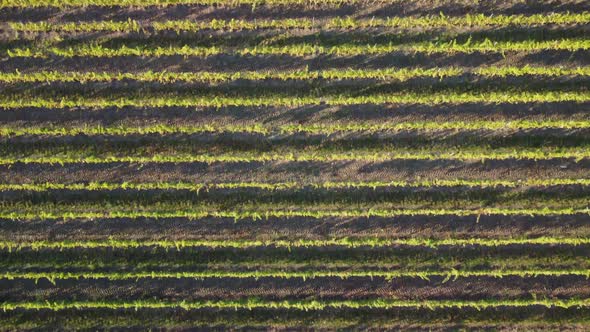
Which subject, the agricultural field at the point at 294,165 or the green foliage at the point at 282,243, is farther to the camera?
the green foliage at the point at 282,243

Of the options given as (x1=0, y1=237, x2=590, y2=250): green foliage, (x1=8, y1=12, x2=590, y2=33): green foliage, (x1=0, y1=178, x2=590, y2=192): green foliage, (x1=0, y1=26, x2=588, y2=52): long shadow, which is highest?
(x1=8, y1=12, x2=590, y2=33): green foliage

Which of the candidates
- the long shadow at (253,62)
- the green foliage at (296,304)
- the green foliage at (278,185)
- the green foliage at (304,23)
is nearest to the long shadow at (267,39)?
the green foliage at (304,23)

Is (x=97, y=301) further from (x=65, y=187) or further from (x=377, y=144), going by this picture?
(x=377, y=144)

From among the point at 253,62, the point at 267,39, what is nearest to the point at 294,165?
the point at 253,62

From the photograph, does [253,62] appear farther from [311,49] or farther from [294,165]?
[294,165]

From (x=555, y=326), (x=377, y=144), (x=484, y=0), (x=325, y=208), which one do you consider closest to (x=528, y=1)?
(x=484, y=0)

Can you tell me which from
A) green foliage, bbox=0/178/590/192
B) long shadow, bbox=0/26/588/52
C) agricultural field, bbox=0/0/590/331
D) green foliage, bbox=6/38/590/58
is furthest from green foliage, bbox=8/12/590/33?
green foliage, bbox=0/178/590/192

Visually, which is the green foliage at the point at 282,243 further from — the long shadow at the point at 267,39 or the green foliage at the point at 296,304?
the long shadow at the point at 267,39

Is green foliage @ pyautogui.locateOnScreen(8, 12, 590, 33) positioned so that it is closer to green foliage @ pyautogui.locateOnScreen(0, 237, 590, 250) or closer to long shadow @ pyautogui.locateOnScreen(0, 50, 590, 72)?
long shadow @ pyautogui.locateOnScreen(0, 50, 590, 72)
